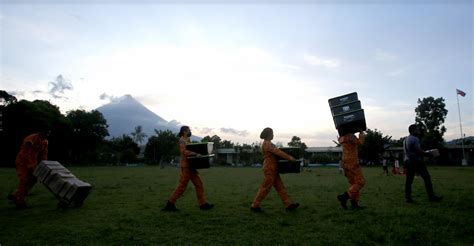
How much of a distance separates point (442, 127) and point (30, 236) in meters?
81.2

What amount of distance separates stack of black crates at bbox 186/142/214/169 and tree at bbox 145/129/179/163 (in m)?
89.9

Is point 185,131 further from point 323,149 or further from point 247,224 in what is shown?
point 323,149

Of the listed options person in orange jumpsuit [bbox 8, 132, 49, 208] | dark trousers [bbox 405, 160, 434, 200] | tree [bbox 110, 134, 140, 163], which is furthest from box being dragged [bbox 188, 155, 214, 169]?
tree [bbox 110, 134, 140, 163]

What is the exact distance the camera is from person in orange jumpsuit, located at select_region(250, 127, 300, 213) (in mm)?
8188

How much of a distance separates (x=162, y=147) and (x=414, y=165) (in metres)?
93.2

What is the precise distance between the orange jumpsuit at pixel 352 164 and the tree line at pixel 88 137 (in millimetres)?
38710

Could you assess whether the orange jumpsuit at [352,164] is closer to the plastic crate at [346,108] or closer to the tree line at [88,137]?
the plastic crate at [346,108]

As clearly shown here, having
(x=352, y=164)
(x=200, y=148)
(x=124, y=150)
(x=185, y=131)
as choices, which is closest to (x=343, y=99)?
(x=352, y=164)

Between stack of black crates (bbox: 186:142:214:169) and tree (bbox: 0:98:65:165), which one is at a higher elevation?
tree (bbox: 0:98:65:165)

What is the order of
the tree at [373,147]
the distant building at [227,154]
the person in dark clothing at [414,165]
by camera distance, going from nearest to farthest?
the person in dark clothing at [414,165] < the tree at [373,147] < the distant building at [227,154]

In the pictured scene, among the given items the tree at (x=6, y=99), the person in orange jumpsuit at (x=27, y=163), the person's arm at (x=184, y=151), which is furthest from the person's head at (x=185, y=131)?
the tree at (x=6, y=99)

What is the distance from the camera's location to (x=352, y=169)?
8.30m

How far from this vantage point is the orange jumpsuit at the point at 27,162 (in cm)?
949

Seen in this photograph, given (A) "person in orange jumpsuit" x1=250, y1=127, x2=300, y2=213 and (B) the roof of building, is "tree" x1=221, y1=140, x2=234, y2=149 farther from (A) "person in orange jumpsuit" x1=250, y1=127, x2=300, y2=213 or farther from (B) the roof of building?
(A) "person in orange jumpsuit" x1=250, y1=127, x2=300, y2=213
